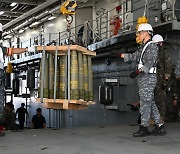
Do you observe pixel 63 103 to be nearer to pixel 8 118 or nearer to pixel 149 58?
pixel 149 58

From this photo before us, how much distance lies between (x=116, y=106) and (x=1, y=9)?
37.6 feet

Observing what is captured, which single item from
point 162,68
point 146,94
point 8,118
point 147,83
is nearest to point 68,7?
point 147,83

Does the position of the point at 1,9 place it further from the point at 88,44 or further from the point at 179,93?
the point at 179,93

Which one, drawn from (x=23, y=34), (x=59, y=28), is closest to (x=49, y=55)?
(x=59, y=28)

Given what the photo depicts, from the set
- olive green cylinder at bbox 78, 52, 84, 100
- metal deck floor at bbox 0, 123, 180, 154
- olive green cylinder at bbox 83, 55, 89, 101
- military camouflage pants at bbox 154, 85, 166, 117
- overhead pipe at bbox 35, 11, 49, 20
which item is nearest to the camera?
metal deck floor at bbox 0, 123, 180, 154

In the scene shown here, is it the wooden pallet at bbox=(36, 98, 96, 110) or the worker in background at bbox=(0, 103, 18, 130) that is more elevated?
the wooden pallet at bbox=(36, 98, 96, 110)

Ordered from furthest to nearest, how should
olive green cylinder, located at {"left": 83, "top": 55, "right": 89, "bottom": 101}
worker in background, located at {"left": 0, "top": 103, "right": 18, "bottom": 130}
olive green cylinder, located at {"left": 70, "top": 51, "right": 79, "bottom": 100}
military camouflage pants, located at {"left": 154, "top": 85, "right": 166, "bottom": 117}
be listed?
worker in background, located at {"left": 0, "top": 103, "right": 18, "bottom": 130}
military camouflage pants, located at {"left": 154, "top": 85, "right": 166, "bottom": 117}
olive green cylinder, located at {"left": 83, "top": 55, "right": 89, "bottom": 101}
olive green cylinder, located at {"left": 70, "top": 51, "right": 79, "bottom": 100}

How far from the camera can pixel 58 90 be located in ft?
17.6

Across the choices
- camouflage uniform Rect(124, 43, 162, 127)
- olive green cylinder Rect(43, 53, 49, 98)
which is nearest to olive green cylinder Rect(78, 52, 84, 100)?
olive green cylinder Rect(43, 53, 49, 98)

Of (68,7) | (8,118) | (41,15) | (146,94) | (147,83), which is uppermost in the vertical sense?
(41,15)

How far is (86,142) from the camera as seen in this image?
4945 mm

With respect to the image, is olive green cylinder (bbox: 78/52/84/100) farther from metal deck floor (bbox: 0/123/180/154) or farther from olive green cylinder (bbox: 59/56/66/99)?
metal deck floor (bbox: 0/123/180/154)

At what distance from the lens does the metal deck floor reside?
431 cm

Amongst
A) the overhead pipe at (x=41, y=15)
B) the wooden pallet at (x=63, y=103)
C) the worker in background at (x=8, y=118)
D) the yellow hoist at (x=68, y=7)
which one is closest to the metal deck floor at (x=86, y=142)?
the wooden pallet at (x=63, y=103)
